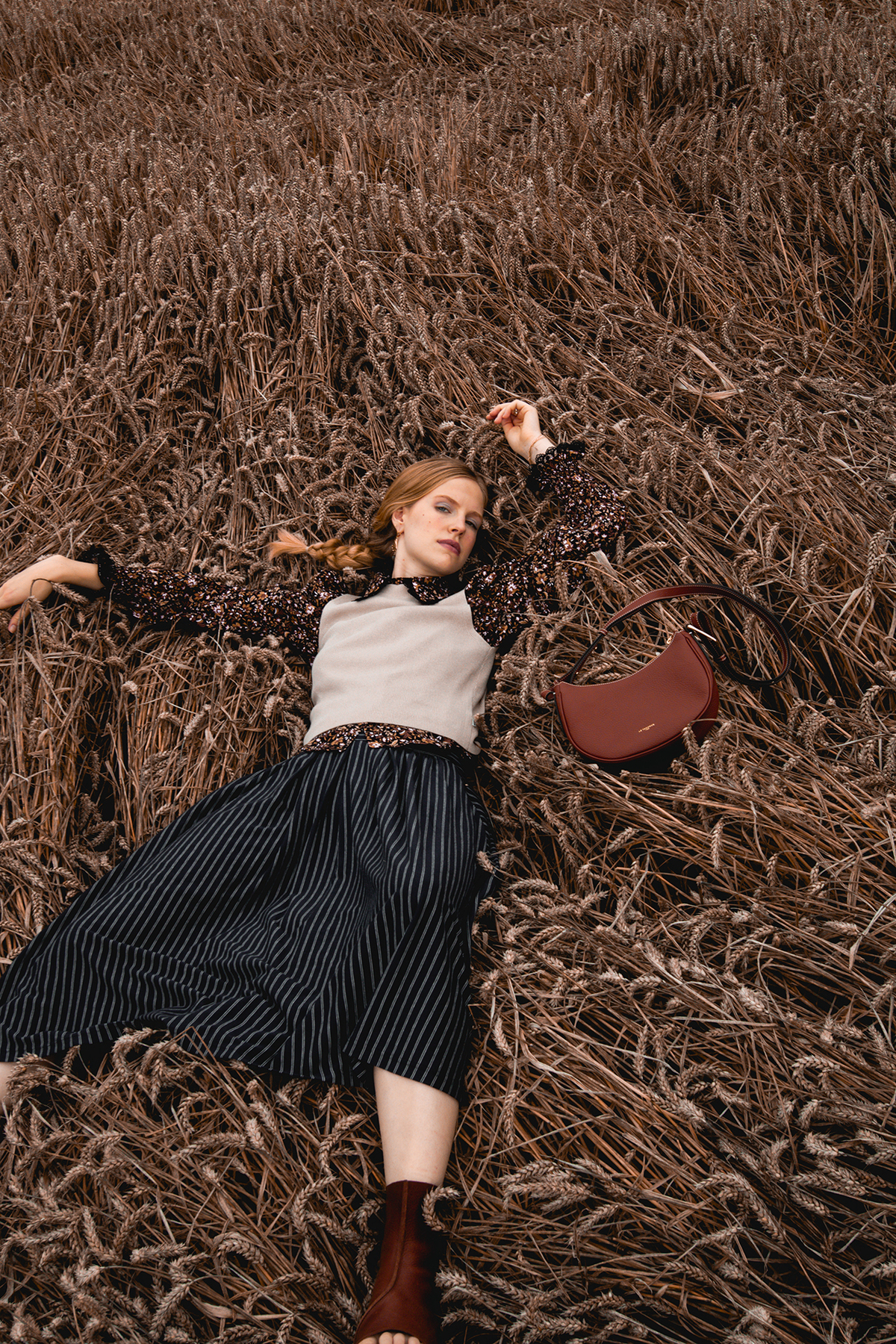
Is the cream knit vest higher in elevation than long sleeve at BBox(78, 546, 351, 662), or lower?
lower

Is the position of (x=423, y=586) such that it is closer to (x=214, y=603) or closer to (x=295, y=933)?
(x=214, y=603)

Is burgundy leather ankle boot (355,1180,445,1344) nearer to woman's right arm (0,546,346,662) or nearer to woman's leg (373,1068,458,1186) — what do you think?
woman's leg (373,1068,458,1186)

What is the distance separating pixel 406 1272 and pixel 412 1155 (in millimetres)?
179

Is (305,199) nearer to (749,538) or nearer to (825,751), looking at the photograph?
(749,538)

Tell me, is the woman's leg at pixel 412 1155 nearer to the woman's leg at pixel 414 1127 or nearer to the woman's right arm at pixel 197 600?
the woman's leg at pixel 414 1127

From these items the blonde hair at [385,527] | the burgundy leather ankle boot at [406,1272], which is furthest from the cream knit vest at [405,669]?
the burgundy leather ankle boot at [406,1272]

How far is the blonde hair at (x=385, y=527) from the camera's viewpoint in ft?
8.10

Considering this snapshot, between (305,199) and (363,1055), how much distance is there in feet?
10.8

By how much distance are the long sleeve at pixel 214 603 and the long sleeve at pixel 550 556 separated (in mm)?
536

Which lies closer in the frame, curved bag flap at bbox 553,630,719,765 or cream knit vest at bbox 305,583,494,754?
curved bag flap at bbox 553,630,719,765

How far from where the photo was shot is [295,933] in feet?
6.17

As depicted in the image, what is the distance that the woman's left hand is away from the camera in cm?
253

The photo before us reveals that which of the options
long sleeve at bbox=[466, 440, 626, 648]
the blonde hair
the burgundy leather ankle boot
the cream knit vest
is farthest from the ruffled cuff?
the burgundy leather ankle boot

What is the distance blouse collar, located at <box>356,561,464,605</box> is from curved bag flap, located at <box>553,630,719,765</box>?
619mm
